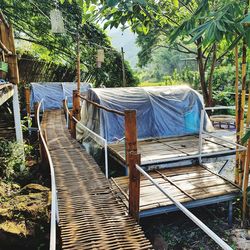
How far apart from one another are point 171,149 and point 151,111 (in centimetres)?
169

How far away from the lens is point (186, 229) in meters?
4.64

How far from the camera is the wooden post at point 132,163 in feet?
10.5

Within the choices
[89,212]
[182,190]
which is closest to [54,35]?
[182,190]

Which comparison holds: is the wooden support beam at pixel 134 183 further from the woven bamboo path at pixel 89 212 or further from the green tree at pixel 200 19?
the green tree at pixel 200 19

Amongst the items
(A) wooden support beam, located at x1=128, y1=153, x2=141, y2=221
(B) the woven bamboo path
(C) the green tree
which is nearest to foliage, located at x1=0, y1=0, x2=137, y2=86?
(B) the woven bamboo path

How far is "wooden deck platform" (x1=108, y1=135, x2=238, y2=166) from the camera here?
626 centimetres

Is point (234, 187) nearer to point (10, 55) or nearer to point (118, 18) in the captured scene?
point (118, 18)

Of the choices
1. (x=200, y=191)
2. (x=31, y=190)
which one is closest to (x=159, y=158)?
(x=200, y=191)

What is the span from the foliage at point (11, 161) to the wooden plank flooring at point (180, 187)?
2.01m

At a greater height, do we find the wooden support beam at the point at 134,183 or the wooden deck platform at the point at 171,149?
the wooden support beam at the point at 134,183

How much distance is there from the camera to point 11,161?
5.45 metres

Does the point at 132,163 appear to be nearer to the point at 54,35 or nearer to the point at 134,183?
the point at 134,183

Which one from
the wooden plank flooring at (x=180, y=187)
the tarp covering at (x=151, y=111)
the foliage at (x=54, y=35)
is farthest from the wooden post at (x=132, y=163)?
the tarp covering at (x=151, y=111)

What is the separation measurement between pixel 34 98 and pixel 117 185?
9741mm
